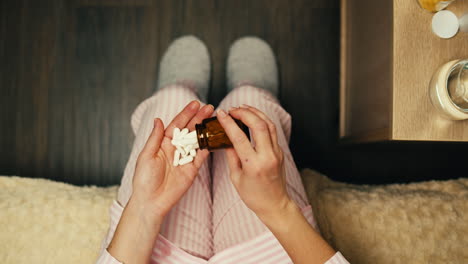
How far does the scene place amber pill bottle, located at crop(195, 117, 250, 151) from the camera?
563 millimetres

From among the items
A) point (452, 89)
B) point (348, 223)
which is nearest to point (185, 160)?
point (348, 223)

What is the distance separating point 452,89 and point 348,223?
406mm

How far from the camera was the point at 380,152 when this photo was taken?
1279 mm

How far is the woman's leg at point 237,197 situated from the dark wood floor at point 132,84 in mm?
429

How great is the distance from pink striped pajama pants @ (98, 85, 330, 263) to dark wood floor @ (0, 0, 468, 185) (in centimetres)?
46

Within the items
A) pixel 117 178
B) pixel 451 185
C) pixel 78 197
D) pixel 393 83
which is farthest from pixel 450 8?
pixel 117 178

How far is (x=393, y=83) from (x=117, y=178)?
108 cm

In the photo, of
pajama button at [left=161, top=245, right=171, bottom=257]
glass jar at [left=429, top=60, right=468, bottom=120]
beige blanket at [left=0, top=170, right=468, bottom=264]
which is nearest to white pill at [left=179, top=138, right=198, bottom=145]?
pajama button at [left=161, top=245, right=171, bottom=257]

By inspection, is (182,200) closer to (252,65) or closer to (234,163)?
(234,163)

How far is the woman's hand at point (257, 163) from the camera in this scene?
524 mm

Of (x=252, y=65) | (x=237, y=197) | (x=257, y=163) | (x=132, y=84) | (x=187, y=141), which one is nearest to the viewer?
(x=257, y=163)

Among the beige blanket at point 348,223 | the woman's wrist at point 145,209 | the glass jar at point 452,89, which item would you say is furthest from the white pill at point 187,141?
the glass jar at point 452,89

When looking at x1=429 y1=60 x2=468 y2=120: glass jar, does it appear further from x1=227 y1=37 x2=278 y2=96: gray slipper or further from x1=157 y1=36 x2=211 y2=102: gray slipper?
x1=157 y1=36 x2=211 y2=102: gray slipper

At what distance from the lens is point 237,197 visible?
75 centimetres
